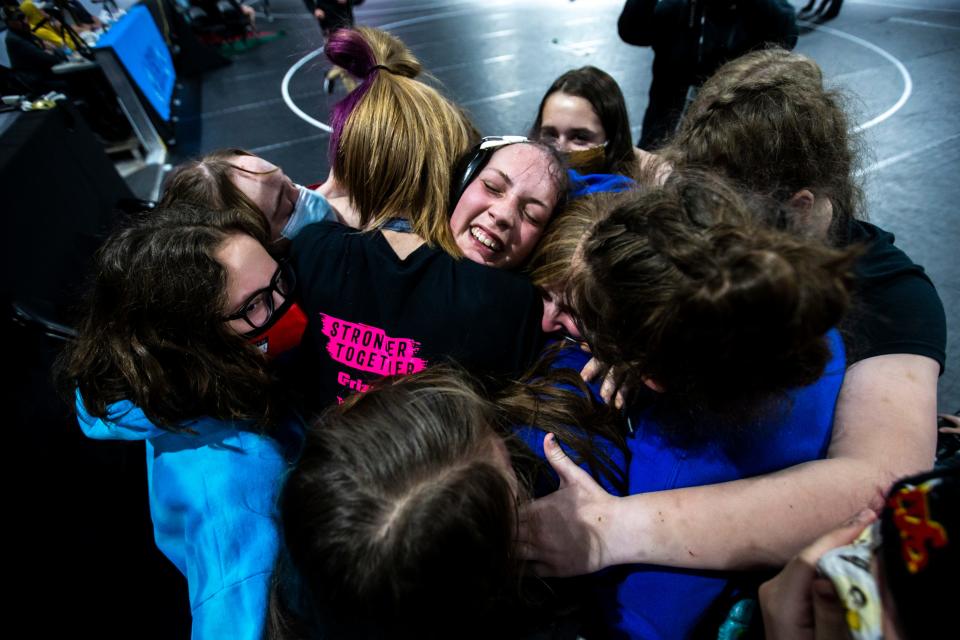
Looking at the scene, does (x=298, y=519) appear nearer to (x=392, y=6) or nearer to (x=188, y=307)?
(x=188, y=307)

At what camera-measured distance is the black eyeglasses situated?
4.24 ft

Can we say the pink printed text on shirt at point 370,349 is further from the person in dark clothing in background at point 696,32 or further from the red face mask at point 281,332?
the person in dark clothing in background at point 696,32

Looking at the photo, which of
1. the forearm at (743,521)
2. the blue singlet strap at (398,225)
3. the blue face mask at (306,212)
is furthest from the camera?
the blue face mask at (306,212)

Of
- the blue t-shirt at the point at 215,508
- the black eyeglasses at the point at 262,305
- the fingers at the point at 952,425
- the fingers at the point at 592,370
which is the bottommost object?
the fingers at the point at 952,425

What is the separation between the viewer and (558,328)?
58.1 inches

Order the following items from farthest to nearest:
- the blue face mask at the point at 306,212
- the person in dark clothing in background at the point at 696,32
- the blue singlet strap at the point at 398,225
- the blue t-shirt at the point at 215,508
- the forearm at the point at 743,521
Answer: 1. the person in dark clothing in background at the point at 696,32
2. the blue face mask at the point at 306,212
3. the blue singlet strap at the point at 398,225
4. the blue t-shirt at the point at 215,508
5. the forearm at the point at 743,521

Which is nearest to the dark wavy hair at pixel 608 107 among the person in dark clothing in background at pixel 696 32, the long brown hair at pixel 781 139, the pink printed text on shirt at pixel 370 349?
the person in dark clothing in background at pixel 696 32

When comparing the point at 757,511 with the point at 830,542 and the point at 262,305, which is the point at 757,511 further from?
the point at 262,305

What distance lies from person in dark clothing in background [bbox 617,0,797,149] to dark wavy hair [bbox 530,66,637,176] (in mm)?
603

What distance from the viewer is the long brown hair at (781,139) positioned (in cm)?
131

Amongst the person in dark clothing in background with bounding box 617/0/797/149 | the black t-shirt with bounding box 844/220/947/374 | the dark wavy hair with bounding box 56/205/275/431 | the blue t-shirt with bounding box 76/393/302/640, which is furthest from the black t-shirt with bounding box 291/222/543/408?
the person in dark clothing in background with bounding box 617/0/797/149

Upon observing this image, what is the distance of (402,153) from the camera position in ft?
4.82

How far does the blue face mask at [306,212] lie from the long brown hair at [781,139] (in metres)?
1.37

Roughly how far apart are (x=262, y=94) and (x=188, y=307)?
7.80 m
